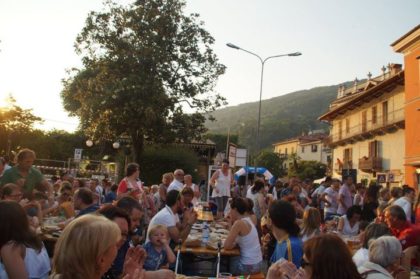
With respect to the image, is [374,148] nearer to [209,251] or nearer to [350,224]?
[350,224]

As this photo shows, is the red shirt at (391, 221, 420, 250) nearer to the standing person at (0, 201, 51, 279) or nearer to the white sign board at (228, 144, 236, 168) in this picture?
the standing person at (0, 201, 51, 279)

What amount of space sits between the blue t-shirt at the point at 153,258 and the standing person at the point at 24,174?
316 centimetres

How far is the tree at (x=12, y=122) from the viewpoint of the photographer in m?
36.4

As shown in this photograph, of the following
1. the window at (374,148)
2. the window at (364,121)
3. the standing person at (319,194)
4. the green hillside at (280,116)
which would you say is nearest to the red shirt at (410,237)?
the standing person at (319,194)

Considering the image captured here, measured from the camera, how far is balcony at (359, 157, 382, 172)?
3534 centimetres

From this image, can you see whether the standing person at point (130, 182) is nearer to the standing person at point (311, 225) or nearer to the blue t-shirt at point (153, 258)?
the blue t-shirt at point (153, 258)

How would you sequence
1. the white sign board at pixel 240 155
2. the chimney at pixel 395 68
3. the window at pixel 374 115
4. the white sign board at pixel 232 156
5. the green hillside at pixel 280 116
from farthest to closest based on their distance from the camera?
the green hillside at pixel 280 116 → the chimney at pixel 395 68 → the window at pixel 374 115 → the white sign board at pixel 240 155 → the white sign board at pixel 232 156

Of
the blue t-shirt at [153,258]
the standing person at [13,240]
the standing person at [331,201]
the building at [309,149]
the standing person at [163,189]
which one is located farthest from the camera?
the building at [309,149]

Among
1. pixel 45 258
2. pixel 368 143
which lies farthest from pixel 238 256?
pixel 368 143

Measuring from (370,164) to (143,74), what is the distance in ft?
75.2

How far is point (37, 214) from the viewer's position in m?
6.53

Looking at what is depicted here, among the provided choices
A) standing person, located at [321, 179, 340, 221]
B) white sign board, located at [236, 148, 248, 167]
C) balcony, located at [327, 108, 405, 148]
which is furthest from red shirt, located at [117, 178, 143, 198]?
balcony, located at [327, 108, 405, 148]

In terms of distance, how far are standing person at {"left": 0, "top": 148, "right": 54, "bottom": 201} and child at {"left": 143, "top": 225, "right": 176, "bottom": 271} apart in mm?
3170

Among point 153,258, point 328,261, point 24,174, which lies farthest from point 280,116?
point 328,261
